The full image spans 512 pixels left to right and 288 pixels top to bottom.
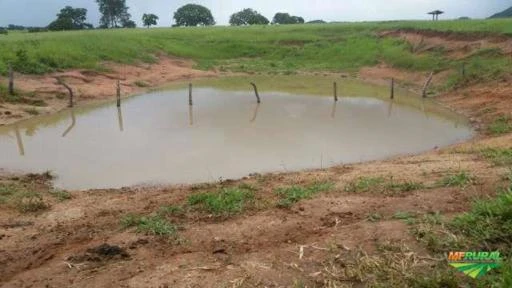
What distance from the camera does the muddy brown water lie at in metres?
13.6

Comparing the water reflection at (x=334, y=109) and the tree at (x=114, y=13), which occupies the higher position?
the tree at (x=114, y=13)

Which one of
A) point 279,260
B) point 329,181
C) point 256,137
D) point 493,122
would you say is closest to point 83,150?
point 256,137

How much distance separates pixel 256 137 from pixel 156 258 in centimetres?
1134

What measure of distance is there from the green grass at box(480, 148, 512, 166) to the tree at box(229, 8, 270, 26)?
8330cm

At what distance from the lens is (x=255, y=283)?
16.7ft

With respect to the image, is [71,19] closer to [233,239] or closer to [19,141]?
[19,141]

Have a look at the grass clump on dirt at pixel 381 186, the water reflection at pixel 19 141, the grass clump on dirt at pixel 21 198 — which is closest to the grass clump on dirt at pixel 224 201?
the grass clump on dirt at pixel 381 186

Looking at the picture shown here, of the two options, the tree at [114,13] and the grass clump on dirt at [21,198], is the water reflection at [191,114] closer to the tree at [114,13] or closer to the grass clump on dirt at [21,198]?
the grass clump on dirt at [21,198]

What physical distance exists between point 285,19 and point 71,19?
1614 inches

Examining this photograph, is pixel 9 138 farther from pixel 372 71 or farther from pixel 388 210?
pixel 372 71

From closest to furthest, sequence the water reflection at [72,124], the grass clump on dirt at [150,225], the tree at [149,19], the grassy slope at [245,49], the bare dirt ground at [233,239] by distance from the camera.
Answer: the bare dirt ground at [233,239]
the grass clump on dirt at [150,225]
the water reflection at [72,124]
the grassy slope at [245,49]
the tree at [149,19]

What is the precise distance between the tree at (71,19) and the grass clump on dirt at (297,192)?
6906 centimetres

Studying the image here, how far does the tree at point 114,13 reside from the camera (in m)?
83.4

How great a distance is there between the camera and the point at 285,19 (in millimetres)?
99062
